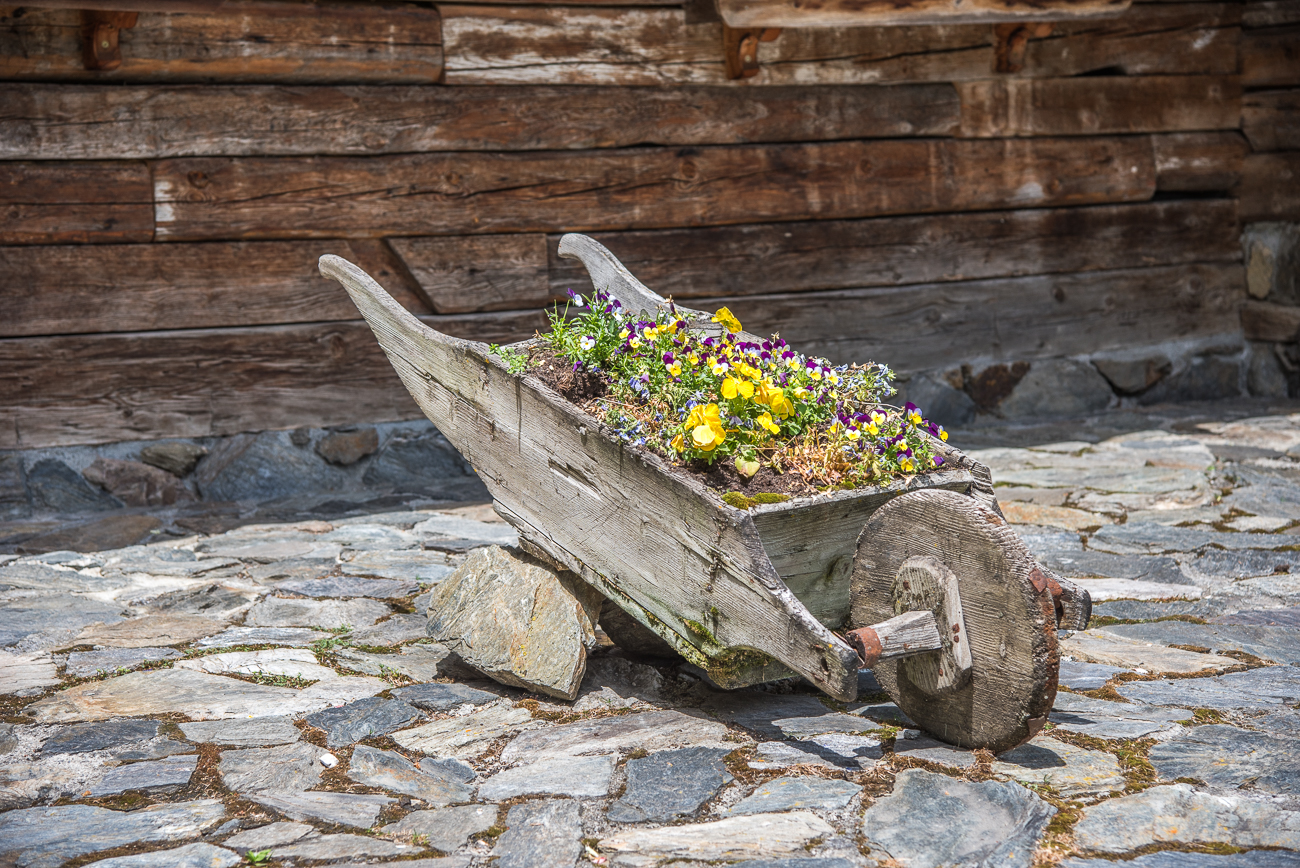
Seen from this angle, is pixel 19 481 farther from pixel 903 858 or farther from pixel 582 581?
pixel 903 858

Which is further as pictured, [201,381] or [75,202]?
[201,381]

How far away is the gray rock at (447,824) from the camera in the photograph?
6.68ft

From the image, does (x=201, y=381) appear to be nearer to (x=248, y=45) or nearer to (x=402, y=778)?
(x=248, y=45)

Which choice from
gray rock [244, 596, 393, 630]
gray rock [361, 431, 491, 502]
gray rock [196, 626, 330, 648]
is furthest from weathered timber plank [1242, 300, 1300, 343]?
gray rock [196, 626, 330, 648]

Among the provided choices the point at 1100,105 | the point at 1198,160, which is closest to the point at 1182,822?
the point at 1100,105

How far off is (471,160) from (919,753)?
368 centimetres

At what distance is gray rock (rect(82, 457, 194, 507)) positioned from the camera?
4.85 meters

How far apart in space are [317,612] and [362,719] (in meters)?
0.89

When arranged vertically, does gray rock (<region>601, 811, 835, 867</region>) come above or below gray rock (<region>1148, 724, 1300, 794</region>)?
below

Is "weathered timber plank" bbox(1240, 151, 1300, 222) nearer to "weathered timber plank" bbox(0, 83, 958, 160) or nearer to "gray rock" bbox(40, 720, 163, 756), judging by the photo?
"weathered timber plank" bbox(0, 83, 958, 160)

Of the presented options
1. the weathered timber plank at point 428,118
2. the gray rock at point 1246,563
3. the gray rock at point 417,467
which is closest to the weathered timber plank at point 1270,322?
the weathered timber plank at point 428,118

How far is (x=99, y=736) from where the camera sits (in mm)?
2512

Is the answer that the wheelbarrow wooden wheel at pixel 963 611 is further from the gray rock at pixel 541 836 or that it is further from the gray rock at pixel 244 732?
the gray rock at pixel 244 732

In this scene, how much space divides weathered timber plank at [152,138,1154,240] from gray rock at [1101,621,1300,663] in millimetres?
3100
